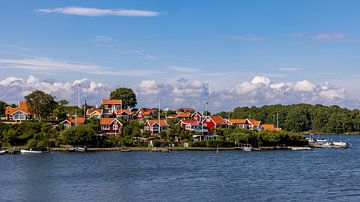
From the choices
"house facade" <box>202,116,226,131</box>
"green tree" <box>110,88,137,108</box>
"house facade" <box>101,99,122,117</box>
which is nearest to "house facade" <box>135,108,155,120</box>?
"house facade" <box>101,99,122,117</box>

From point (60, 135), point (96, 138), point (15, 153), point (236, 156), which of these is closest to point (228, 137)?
point (236, 156)

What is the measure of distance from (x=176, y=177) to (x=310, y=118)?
144 m

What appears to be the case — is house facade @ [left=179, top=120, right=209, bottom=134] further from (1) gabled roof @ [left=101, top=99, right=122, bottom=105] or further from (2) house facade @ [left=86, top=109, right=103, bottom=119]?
(1) gabled roof @ [left=101, top=99, right=122, bottom=105]

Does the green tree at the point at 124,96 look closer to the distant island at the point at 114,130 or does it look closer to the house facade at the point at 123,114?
the distant island at the point at 114,130

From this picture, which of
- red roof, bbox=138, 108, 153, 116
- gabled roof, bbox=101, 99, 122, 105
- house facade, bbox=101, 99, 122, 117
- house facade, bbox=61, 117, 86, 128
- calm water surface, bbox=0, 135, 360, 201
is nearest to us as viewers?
calm water surface, bbox=0, 135, 360, 201

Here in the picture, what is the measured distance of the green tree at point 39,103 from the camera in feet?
316

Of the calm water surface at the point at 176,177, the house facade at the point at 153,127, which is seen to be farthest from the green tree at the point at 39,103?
the calm water surface at the point at 176,177

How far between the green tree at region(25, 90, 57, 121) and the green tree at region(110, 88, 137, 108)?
87.1 feet

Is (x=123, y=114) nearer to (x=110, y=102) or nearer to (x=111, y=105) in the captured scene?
(x=111, y=105)

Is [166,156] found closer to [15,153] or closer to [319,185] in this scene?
[15,153]

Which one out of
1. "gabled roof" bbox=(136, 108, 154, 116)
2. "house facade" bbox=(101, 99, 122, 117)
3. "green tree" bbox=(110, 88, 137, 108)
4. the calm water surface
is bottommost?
the calm water surface

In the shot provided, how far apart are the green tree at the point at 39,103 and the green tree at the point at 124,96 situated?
26562 mm

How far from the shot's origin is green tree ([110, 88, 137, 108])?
124688mm

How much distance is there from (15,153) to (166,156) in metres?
24.1
